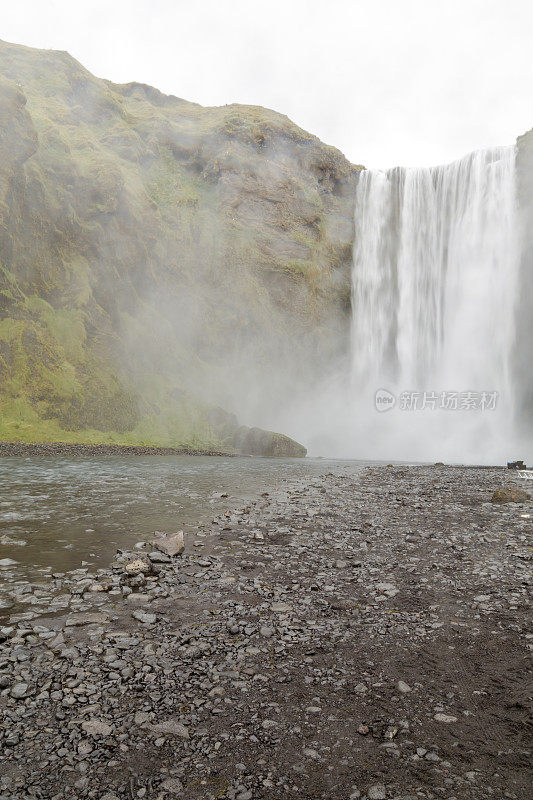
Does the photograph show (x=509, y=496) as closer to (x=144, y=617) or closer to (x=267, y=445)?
(x=144, y=617)

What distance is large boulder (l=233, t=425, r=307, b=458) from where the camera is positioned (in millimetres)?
44875

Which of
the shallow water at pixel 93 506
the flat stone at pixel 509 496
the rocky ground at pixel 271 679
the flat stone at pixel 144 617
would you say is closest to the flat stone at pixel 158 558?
the rocky ground at pixel 271 679

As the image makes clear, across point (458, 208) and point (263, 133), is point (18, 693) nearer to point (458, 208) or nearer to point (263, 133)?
point (458, 208)

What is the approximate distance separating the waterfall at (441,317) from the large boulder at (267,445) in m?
10.4

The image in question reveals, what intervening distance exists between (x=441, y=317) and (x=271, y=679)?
5421 cm

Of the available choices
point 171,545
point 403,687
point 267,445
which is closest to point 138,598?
point 171,545

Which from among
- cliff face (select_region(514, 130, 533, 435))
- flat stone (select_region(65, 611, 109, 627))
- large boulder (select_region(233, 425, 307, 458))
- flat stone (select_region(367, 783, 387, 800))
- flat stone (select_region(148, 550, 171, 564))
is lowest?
flat stone (select_region(65, 611, 109, 627))

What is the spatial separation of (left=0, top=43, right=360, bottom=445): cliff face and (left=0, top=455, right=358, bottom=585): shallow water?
21.3 m

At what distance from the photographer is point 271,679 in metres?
4.73

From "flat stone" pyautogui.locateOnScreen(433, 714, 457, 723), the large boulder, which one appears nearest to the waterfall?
the large boulder

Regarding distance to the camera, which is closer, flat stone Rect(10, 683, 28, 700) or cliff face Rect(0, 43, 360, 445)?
flat stone Rect(10, 683, 28, 700)

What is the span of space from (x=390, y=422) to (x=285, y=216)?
109ft

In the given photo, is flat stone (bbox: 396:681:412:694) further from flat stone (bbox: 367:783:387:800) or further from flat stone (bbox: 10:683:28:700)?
flat stone (bbox: 10:683:28:700)

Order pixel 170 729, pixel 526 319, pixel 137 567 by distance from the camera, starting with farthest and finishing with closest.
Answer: pixel 526 319
pixel 137 567
pixel 170 729
